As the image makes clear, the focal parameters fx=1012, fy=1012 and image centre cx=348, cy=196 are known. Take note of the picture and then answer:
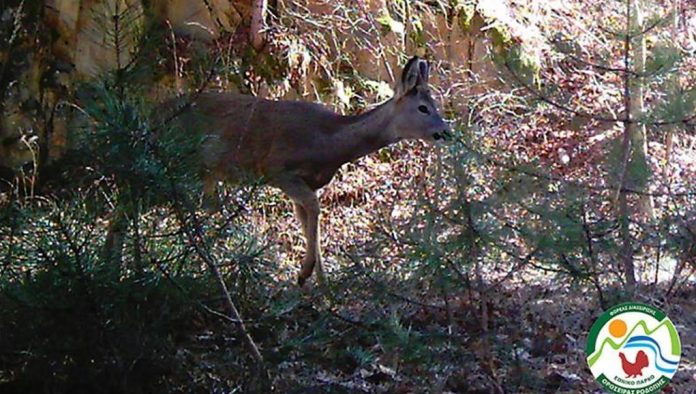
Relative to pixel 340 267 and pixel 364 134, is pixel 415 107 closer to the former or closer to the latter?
pixel 364 134

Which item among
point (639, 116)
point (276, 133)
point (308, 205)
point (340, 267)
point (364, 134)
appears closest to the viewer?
point (340, 267)

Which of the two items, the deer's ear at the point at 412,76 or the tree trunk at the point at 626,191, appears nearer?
Result: the tree trunk at the point at 626,191

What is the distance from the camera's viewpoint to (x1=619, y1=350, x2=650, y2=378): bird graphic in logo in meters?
3.91

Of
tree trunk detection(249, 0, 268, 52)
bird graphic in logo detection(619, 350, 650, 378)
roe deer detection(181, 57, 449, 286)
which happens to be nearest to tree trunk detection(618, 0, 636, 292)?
bird graphic in logo detection(619, 350, 650, 378)

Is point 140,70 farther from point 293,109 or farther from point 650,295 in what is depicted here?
point 293,109

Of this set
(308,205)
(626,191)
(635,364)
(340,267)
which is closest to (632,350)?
(635,364)

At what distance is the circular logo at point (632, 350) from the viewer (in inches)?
154

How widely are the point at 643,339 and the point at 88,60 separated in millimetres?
6756

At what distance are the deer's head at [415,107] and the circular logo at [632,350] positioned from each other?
417cm

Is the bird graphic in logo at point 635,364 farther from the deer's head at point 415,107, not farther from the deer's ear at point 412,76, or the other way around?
the deer's ear at point 412,76

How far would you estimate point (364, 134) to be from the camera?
8281 millimetres

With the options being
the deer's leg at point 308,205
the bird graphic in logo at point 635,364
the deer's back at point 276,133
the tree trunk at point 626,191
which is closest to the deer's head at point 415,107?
the deer's back at point 276,133

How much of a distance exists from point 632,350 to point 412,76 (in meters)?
4.60

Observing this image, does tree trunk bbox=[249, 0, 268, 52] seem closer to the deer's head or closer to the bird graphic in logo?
the deer's head
